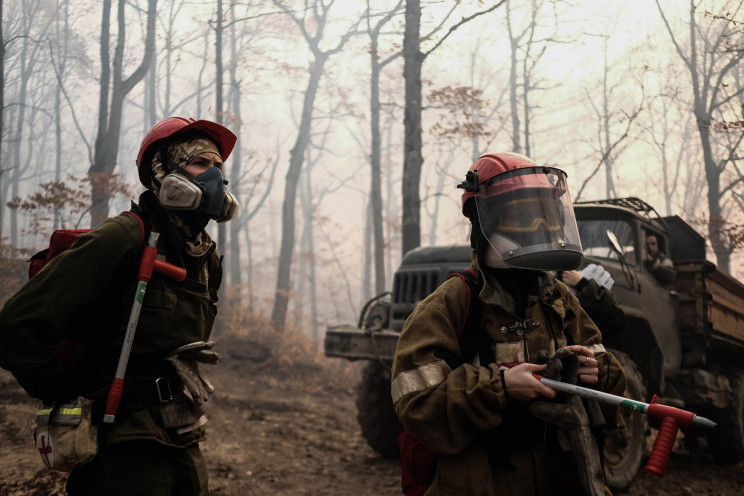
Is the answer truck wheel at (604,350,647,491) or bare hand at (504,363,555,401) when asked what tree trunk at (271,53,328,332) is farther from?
bare hand at (504,363,555,401)

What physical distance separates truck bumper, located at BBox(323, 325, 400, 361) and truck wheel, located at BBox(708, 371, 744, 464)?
13.4 ft

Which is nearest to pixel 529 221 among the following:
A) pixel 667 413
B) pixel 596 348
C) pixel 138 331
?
pixel 596 348

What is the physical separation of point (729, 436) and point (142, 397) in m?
6.96

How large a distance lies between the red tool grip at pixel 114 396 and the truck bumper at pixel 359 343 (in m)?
3.65

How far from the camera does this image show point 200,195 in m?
2.36

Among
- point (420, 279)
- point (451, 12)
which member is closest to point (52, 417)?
point (420, 279)

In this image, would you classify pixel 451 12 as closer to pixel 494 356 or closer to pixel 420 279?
pixel 420 279

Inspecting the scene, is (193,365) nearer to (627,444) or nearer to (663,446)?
(663,446)

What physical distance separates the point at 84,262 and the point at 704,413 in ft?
24.2

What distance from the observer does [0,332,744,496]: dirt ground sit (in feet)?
17.3

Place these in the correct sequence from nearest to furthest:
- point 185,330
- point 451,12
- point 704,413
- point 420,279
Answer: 1. point 185,330
2. point 420,279
3. point 704,413
4. point 451,12

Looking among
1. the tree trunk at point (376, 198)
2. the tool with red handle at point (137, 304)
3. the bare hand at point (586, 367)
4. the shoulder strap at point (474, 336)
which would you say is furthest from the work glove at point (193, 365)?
→ the tree trunk at point (376, 198)

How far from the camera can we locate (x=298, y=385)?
40.8 feet

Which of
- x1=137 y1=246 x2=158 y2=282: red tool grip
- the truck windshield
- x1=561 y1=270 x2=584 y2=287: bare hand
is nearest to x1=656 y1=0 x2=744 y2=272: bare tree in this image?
the truck windshield
